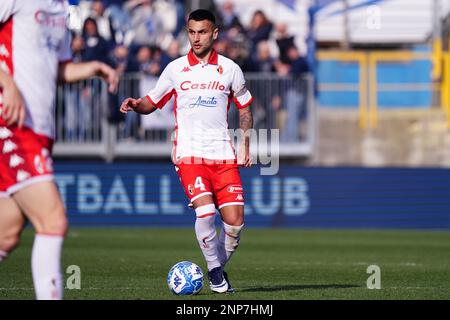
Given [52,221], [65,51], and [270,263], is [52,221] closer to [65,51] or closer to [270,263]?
[65,51]

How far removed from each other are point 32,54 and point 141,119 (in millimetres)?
16386

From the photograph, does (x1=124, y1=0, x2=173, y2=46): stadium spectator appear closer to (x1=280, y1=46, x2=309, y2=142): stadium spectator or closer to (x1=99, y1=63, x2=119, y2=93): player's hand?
(x1=280, y1=46, x2=309, y2=142): stadium spectator

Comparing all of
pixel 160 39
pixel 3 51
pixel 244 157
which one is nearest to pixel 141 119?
pixel 160 39

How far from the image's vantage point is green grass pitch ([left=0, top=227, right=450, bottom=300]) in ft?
32.3

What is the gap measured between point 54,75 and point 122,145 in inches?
655

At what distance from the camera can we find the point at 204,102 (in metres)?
10.3

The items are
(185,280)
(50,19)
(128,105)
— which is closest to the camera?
(50,19)

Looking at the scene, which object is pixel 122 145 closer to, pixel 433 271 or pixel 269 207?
pixel 269 207

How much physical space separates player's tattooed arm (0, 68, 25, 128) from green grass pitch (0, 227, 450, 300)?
8.89 feet

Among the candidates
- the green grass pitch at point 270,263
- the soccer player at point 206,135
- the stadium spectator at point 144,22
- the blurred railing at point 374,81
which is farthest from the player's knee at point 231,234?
the blurred railing at point 374,81

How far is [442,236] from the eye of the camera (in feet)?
66.0

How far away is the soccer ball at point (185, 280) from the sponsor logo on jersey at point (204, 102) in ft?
5.26

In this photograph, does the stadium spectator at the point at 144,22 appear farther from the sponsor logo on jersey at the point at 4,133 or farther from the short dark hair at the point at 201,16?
the sponsor logo on jersey at the point at 4,133
